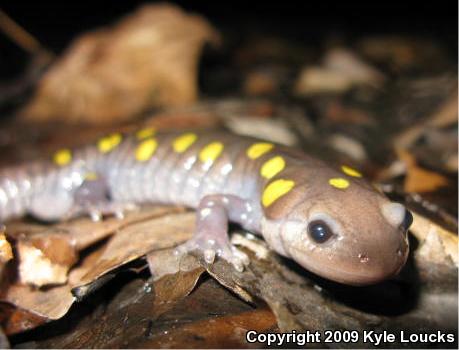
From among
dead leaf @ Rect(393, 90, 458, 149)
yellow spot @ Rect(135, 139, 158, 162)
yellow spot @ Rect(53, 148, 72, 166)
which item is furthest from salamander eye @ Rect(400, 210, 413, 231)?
yellow spot @ Rect(53, 148, 72, 166)

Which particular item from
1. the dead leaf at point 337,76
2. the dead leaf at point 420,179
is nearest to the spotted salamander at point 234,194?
the dead leaf at point 420,179

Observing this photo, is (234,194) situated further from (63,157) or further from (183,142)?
(63,157)

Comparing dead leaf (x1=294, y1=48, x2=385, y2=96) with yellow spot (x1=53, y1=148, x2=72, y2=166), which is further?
dead leaf (x1=294, y1=48, x2=385, y2=96)

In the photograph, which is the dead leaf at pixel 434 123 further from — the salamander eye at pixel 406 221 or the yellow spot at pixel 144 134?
the yellow spot at pixel 144 134

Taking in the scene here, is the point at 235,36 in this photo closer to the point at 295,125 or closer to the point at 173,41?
the point at 173,41

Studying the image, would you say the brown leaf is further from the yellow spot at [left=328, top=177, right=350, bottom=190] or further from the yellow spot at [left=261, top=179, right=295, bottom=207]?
the yellow spot at [left=328, top=177, right=350, bottom=190]

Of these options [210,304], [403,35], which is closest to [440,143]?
[210,304]
